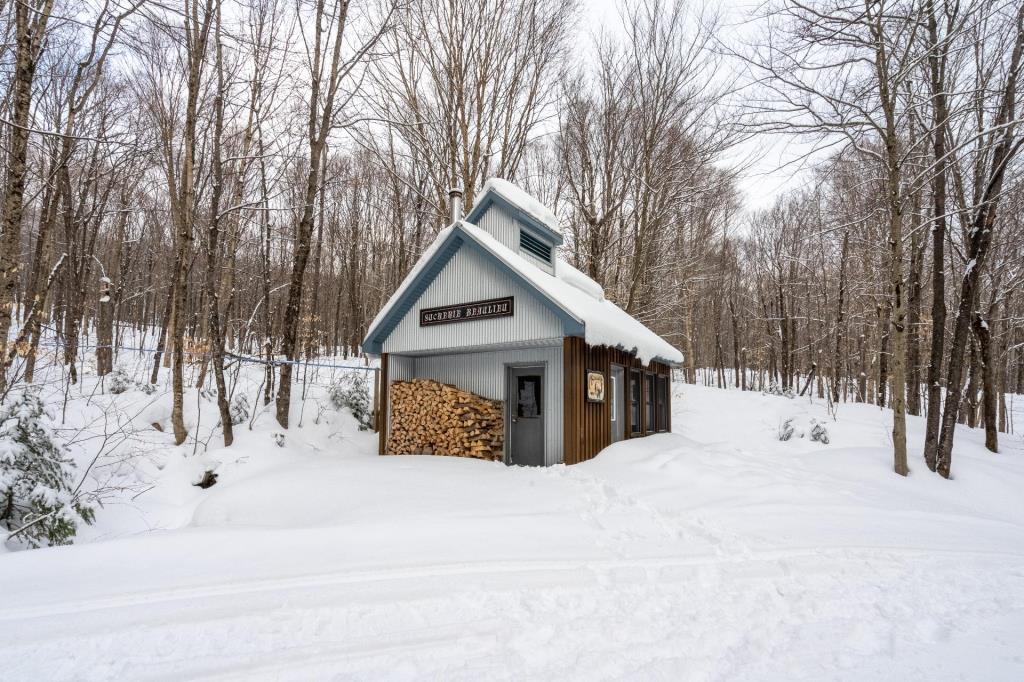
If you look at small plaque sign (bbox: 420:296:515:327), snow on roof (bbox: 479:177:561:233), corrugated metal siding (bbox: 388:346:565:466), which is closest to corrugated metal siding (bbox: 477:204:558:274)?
snow on roof (bbox: 479:177:561:233)

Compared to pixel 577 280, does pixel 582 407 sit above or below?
below

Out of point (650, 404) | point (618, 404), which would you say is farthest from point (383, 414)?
point (650, 404)

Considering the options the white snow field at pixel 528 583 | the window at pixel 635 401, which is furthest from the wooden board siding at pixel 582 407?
the window at pixel 635 401

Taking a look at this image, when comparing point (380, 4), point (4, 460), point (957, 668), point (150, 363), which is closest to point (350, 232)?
point (150, 363)

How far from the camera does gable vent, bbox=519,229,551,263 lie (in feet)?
37.8

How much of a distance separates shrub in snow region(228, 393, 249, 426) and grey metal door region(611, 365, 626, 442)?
8.49 meters

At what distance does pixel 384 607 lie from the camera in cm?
331

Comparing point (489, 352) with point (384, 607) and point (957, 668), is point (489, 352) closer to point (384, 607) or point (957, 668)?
point (384, 607)

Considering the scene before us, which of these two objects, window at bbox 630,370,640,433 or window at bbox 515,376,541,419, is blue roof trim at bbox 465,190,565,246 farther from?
window at bbox 630,370,640,433

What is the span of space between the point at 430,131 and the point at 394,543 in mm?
13492

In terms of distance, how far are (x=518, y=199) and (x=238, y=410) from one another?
8174 mm

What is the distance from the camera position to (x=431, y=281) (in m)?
10.9

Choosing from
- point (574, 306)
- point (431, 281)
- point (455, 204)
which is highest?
point (455, 204)

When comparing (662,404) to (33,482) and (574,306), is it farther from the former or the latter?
(33,482)
